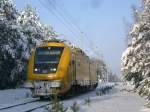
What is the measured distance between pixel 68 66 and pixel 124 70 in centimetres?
617

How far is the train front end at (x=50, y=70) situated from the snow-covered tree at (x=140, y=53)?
13.3ft

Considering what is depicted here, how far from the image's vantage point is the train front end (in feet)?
88.8

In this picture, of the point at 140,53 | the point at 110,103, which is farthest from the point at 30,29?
the point at 110,103

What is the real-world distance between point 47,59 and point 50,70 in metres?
0.77

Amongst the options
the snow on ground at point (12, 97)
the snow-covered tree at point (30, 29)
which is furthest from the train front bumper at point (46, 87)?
the snow-covered tree at point (30, 29)

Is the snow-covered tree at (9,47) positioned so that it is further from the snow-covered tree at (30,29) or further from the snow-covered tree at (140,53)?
the snow-covered tree at (140,53)

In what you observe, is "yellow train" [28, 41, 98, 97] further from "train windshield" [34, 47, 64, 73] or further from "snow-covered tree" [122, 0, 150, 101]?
"snow-covered tree" [122, 0, 150, 101]

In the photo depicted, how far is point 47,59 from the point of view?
27.7 m

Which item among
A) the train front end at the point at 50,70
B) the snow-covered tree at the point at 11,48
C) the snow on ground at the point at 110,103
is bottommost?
the snow on ground at the point at 110,103

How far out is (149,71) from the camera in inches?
776

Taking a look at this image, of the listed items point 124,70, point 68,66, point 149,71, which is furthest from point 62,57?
point 149,71

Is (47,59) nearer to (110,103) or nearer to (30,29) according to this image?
(110,103)

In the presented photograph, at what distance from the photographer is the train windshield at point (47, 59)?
27.4m

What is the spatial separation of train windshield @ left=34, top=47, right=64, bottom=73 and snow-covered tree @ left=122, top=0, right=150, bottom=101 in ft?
14.7
